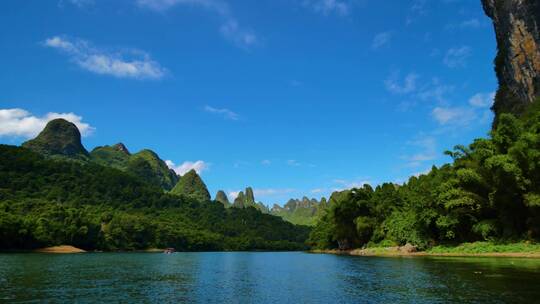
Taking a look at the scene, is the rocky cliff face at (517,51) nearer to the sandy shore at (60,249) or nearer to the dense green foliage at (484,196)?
the dense green foliage at (484,196)

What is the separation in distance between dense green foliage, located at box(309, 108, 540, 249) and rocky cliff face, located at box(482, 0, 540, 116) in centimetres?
1711

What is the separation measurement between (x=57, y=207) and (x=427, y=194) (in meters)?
Result: 112

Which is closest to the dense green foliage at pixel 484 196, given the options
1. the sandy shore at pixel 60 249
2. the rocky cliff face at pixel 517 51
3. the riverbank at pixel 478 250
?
the riverbank at pixel 478 250

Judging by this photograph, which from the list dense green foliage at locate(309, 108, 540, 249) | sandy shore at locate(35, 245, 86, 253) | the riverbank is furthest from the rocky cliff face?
sandy shore at locate(35, 245, 86, 253)

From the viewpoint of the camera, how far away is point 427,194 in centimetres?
7138

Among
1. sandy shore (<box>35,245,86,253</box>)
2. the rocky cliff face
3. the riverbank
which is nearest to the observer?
the riverbank

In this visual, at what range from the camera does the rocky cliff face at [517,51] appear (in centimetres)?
7531

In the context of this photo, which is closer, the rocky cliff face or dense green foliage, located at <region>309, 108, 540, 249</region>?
dense green foliage, located at <region>309, 108, 540, 249</region>

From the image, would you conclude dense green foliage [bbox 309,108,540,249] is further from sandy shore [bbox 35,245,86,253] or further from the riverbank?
sandy shore [bbox 35,245,86,253]

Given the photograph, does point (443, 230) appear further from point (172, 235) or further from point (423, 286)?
point (172, 235)

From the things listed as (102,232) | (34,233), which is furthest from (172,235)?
(34,233)

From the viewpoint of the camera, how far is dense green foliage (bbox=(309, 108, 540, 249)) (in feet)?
163

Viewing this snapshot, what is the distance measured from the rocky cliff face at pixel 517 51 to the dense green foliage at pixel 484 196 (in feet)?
56.1

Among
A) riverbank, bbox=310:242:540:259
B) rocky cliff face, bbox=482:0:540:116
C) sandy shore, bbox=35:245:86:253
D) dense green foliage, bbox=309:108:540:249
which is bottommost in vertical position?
riverbank, bbox=310:242:540:259
